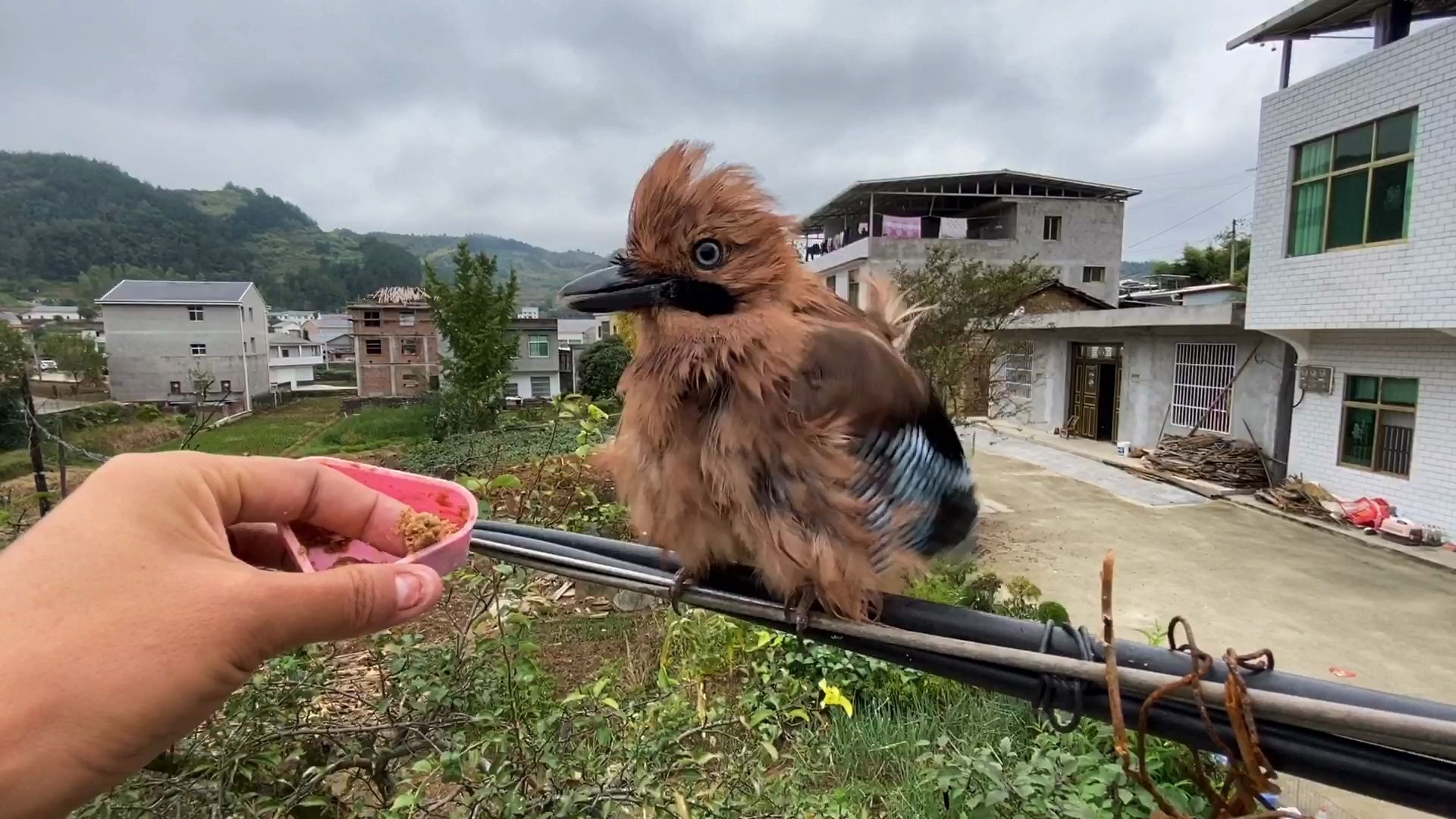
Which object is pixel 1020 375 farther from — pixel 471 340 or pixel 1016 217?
pixel 471 340

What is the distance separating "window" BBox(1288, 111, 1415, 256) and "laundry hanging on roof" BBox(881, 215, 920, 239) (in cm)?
1092

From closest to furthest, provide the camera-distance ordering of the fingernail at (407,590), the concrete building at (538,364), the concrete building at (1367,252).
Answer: the fingernail at (407,590)
the concrete building at (1367,252)
the concrete building at (538,364)

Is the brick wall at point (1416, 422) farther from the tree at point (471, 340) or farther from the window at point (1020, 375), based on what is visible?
the tree at point (471, 340)

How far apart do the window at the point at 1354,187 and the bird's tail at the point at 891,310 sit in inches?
483

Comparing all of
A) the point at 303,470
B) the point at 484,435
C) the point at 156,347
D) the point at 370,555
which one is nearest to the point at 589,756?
the point at 370,555

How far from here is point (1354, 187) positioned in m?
11.2

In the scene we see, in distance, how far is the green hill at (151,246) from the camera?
32531mm

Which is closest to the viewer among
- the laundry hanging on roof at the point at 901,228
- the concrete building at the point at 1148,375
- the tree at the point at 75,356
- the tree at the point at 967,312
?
the tree at the point at 967,312

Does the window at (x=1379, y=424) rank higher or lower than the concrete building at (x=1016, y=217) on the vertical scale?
lower

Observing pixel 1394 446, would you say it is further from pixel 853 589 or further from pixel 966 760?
pixel 853 589

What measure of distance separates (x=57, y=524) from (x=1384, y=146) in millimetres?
15116

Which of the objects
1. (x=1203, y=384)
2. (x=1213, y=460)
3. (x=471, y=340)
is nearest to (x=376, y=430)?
(x=471, y=340)

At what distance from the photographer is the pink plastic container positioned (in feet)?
4.21

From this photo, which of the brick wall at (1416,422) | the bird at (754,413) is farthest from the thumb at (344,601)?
the brick wall at (1416,422)
